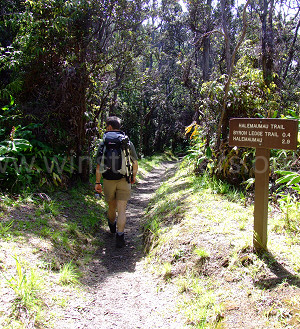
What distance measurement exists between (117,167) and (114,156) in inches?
7.8

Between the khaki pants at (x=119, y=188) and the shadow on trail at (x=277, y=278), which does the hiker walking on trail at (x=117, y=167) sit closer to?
the khaki pants at (x=119, y=188)

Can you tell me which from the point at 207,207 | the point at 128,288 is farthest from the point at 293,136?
the point at 128,288

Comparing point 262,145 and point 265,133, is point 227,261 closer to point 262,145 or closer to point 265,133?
point 262,145

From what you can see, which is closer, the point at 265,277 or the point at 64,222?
the point at 265,277

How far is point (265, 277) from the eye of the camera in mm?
3188

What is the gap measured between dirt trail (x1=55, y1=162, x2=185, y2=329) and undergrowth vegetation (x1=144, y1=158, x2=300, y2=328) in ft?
0.63

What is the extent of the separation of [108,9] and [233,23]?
1462 cm

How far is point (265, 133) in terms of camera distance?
3.49 m

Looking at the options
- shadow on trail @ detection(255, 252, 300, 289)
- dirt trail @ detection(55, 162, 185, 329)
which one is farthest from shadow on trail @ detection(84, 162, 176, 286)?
shadow on trail @ detection(255, 252, 300, 289)

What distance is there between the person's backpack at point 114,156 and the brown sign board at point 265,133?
1955mm

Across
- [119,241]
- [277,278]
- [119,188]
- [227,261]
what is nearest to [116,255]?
[119,241]

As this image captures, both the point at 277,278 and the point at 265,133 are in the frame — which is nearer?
the point at 277,278

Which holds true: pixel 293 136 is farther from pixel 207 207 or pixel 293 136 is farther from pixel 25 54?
pixel 25 54

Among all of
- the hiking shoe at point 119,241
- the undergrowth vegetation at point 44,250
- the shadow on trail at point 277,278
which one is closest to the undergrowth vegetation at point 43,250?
the undergrowth vegetation at point 44,250
